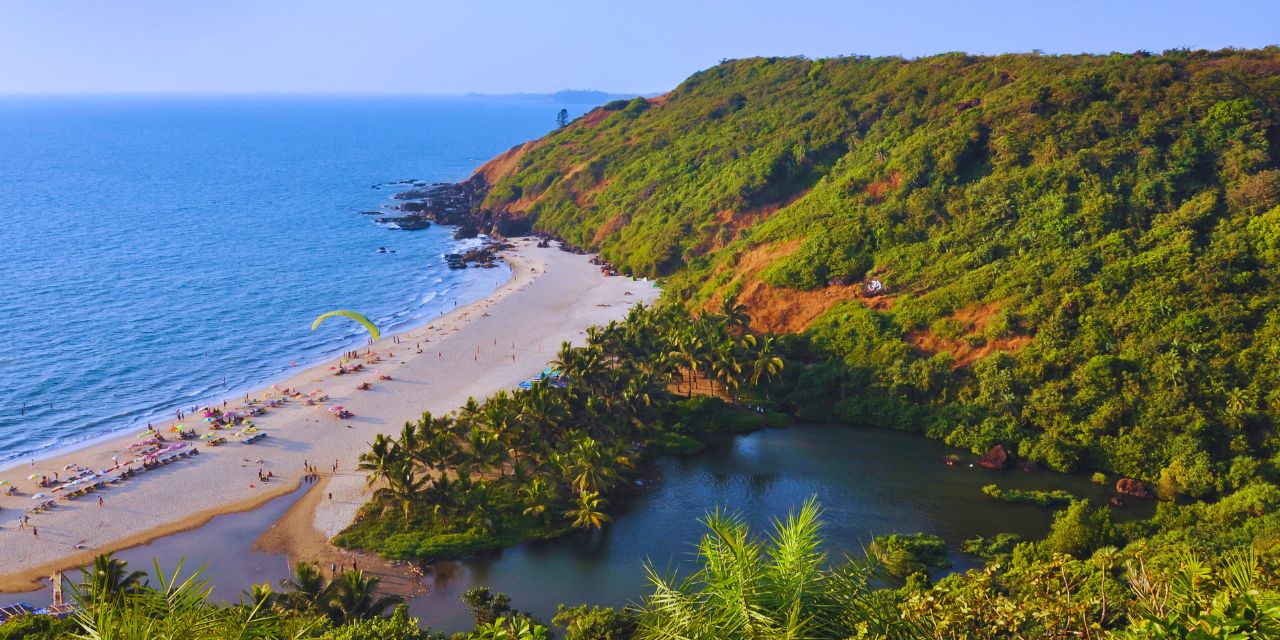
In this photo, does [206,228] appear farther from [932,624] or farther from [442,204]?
[932,624]

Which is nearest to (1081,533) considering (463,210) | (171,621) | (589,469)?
(589,469)

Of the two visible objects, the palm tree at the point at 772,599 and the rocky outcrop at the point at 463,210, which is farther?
the rocky outcrop at the point at 463,210

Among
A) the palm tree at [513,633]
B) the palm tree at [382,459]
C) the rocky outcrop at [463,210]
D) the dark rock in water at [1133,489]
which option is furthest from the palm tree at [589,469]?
the rocky outcrop at [463,210]

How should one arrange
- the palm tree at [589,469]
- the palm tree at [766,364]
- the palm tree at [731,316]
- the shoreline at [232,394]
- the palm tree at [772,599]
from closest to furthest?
the palm tree at [772,599] → the palm tree at [589,469] → the shoreline at [232,394] → the palm tree at [766,364] → the palm tree at [731,316]

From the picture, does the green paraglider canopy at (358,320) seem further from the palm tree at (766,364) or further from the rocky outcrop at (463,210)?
the rocky outcrop at (463,210)

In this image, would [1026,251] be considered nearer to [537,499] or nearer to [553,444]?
[553,444]
